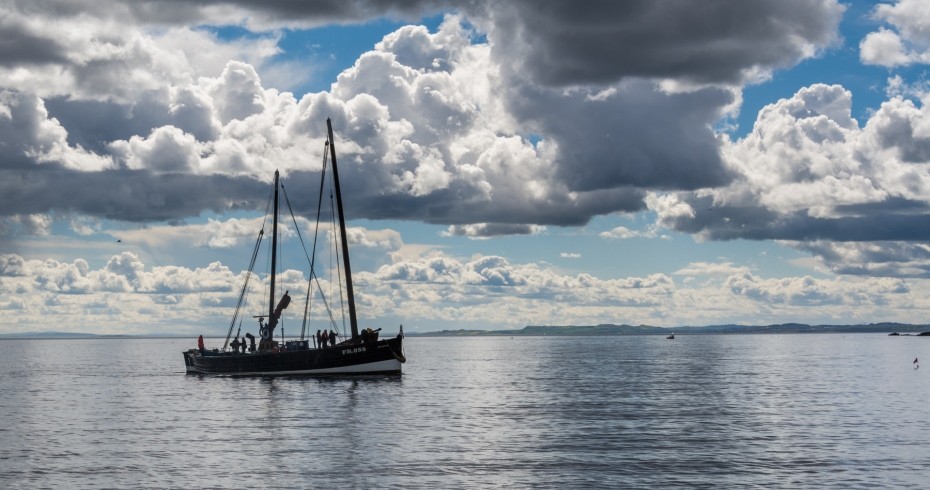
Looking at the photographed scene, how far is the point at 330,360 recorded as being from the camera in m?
109

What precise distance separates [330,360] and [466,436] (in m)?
52.3

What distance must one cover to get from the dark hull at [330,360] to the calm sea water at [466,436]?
13.0ft

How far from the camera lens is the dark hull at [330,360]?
108250 mm

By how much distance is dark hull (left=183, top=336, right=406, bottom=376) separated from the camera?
108 metres

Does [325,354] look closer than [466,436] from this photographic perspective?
No

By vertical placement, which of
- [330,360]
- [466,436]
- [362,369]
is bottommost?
[466,436]

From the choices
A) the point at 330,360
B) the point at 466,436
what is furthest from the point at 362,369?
the point at 466,436

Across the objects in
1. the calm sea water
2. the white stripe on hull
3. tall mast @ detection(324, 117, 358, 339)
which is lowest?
the calm sea water

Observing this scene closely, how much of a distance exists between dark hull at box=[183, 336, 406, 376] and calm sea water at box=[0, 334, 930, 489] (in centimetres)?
396

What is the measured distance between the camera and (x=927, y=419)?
68438 mm

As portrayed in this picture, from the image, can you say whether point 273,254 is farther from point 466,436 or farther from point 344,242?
point 466,436

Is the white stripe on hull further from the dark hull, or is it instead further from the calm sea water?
the calm sea water

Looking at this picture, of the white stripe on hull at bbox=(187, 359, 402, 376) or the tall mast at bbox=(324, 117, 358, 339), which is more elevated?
the tall mast at bbox=(324, 117, 358, 339)

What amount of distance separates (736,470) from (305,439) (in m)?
25.1
